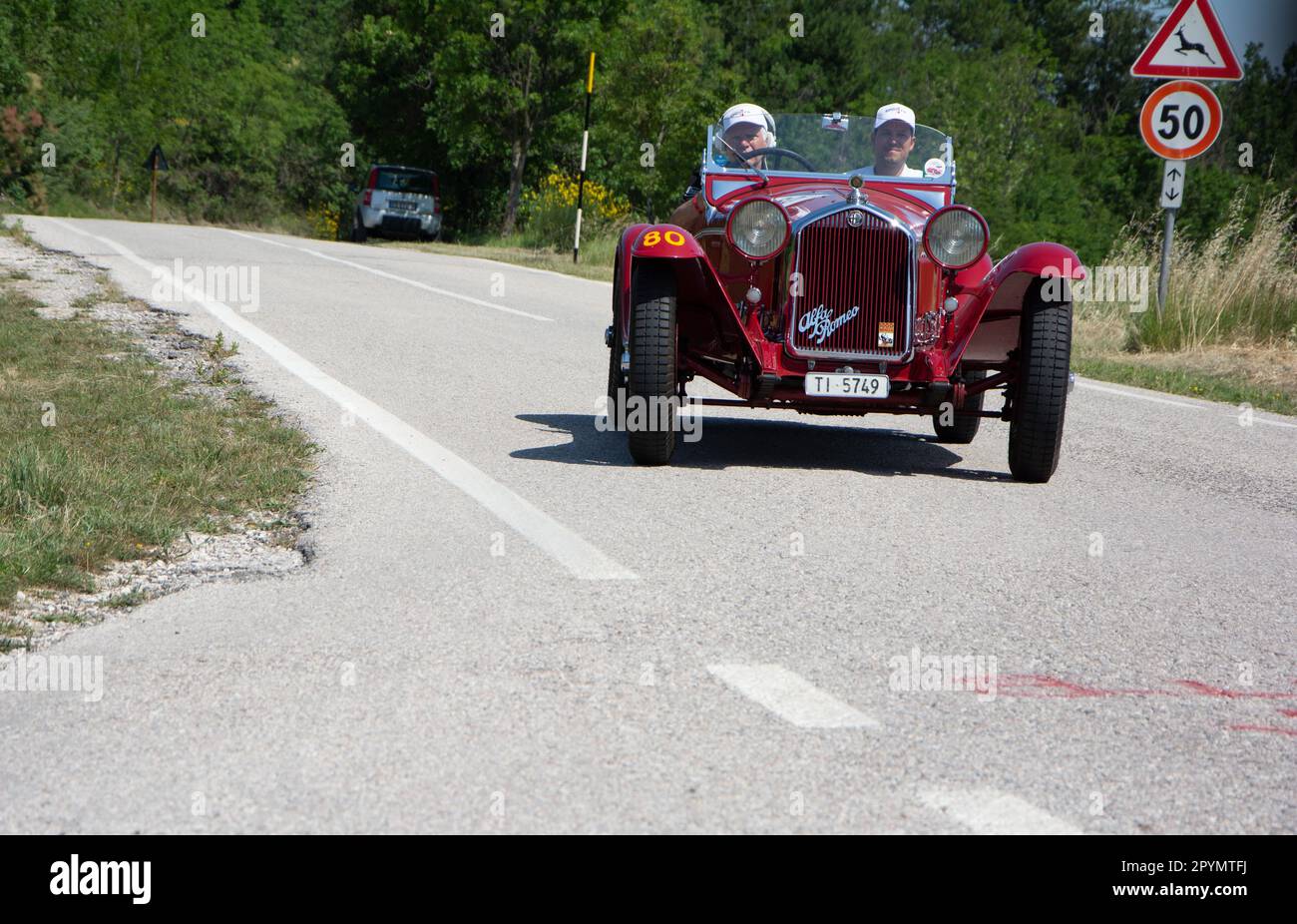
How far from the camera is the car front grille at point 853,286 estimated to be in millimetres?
6926

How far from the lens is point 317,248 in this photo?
2442 cm

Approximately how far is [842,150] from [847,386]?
1.96 meters

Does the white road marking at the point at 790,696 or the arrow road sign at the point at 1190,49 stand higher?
the arrow road sign at the point at 1190,49

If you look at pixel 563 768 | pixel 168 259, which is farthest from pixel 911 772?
pixel 168 259

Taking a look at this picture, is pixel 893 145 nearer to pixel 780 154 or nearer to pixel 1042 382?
pixel 780 154

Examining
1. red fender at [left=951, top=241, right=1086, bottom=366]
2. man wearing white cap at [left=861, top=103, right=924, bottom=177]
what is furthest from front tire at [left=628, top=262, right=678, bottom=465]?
man wearing white cap at [left=861, top=103, right=924, bottom=177]

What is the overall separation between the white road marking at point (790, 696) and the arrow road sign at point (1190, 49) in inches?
388

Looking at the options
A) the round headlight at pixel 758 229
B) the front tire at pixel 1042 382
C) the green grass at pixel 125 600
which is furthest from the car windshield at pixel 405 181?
the green grass at pixel 125 600

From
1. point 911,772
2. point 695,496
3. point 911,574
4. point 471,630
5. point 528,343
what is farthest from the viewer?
point 528,343

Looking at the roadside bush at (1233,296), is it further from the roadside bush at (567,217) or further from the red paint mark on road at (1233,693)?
the roadside bush at (567,217)

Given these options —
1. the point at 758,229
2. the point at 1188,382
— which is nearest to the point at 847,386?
the point at 758,229

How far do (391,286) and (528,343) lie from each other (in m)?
5.32

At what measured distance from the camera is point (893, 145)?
814 cm

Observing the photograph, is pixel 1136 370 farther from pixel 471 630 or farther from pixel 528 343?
pixel 471 630
